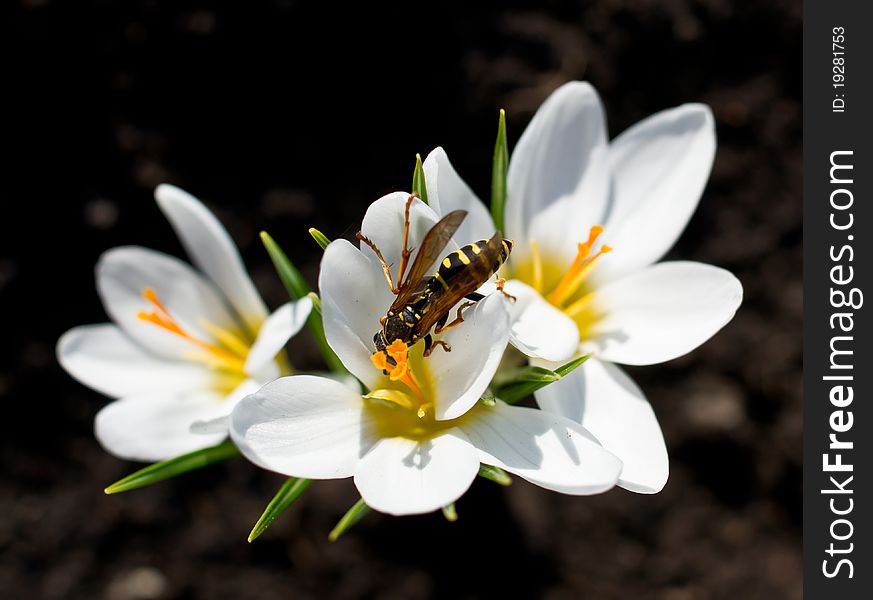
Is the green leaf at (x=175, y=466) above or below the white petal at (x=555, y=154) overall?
below

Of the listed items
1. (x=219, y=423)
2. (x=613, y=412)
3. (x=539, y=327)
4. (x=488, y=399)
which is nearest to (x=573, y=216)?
(x=539, y=327)

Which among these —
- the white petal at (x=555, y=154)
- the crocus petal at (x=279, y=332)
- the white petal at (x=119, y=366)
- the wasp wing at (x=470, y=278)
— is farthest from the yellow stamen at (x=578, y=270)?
the white petal at (x=119, y=366)

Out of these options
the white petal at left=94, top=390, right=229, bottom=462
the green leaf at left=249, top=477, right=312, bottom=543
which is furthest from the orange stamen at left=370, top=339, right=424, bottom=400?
the white petal at left=94, top=390, right=229, bottom=462

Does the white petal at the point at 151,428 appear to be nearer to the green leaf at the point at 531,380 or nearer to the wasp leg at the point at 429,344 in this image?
the wasp leg at the point at 429,344

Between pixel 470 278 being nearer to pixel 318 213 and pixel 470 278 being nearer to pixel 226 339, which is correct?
pixel 226 339

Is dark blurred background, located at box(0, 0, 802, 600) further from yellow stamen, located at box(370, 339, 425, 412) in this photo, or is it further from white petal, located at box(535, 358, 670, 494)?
yellow stamen, located at box(370, 339, 425, 412)

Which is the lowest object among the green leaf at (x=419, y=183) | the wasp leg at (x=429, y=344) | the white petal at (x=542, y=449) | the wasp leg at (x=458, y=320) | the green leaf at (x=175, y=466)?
the green leaf at (x=175, y=466)

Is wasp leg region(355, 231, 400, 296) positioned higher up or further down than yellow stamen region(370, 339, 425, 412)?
higher up
